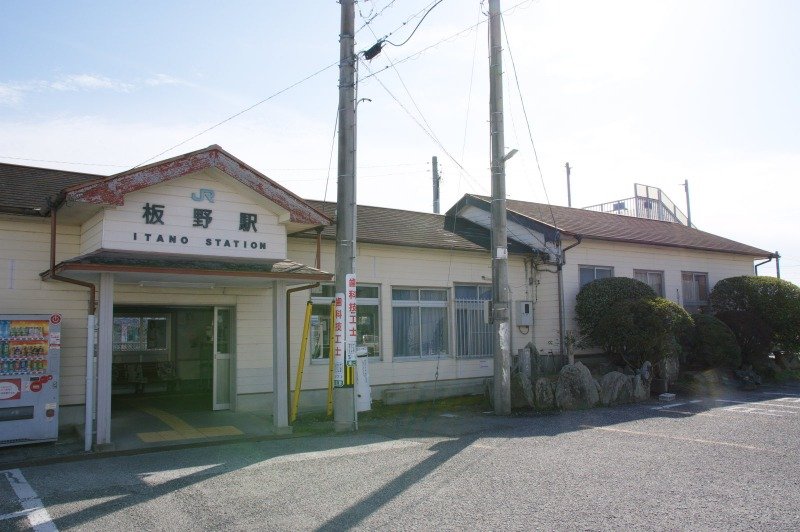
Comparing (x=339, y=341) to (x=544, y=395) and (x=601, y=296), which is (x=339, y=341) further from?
(x=601, y=296)

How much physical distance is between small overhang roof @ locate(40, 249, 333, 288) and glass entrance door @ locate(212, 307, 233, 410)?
153cm

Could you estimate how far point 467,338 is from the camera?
15242 millimetres

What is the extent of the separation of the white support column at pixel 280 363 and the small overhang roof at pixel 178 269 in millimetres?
432

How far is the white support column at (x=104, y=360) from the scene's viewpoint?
9.01 m

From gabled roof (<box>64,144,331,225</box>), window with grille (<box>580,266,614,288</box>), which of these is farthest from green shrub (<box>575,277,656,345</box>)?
gabled roof (<box>64,144,331,225</box>)

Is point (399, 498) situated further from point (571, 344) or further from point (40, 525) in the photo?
point (571, 344)

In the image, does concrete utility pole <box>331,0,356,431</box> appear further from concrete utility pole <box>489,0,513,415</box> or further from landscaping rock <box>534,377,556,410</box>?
landscaping rock <box>534,377,556,410</box>

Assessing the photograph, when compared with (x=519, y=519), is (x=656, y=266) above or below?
above

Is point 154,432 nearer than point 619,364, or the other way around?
point 154,432

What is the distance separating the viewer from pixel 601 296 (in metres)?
16.4

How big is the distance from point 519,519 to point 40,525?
428cm

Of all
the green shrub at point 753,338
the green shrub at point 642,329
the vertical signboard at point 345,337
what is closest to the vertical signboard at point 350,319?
the vertical signboard at point 345,337

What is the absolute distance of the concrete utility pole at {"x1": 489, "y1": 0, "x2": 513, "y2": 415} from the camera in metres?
12.1

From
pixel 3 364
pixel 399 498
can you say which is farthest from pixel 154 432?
pixel 399 498
